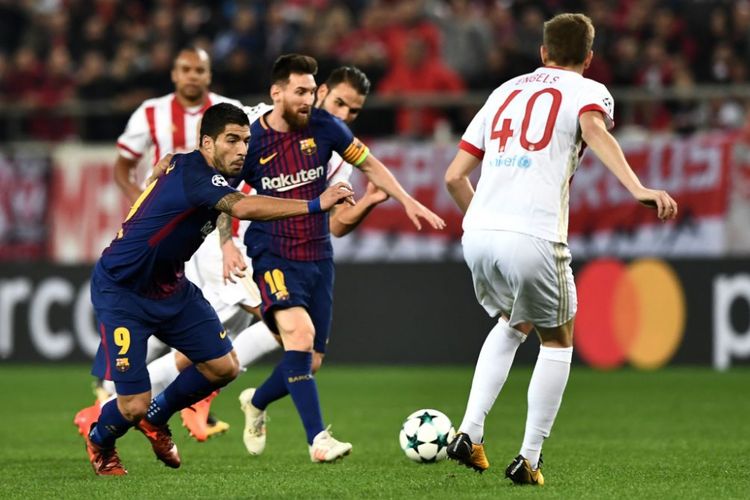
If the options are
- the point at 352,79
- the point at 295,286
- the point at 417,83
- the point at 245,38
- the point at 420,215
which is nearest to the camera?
the point at 420,215

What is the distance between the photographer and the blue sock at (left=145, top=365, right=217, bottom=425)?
7145 millimetres

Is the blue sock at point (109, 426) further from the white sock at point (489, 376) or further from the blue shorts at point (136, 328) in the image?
the white sock at point (489, 376)

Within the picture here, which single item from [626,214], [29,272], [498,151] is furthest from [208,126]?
[29,272]

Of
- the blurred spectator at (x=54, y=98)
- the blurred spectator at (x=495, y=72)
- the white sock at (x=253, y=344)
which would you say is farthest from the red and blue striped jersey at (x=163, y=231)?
the blurred spectator at (x=54, y=98)

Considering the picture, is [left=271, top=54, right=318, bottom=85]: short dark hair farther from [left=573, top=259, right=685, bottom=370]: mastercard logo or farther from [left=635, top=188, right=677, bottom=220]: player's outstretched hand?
[left=573, top=259, right=685, bottom=370]: mastercard logo

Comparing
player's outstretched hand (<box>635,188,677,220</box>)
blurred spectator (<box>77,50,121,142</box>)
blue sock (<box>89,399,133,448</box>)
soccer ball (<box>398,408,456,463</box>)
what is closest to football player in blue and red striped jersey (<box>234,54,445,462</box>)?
soccer ball (<box>398,408,456,463</box>)

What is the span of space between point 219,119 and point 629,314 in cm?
790

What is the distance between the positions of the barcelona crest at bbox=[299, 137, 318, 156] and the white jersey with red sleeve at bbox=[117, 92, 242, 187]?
5.28ft

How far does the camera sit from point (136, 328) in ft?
22.3

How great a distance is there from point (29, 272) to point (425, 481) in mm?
9259

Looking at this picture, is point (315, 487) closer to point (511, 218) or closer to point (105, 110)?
point (511, 218)

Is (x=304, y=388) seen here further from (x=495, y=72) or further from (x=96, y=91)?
(x=96, y=91)

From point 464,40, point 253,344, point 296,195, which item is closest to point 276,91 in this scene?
point 296,195

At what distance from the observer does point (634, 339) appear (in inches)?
545
